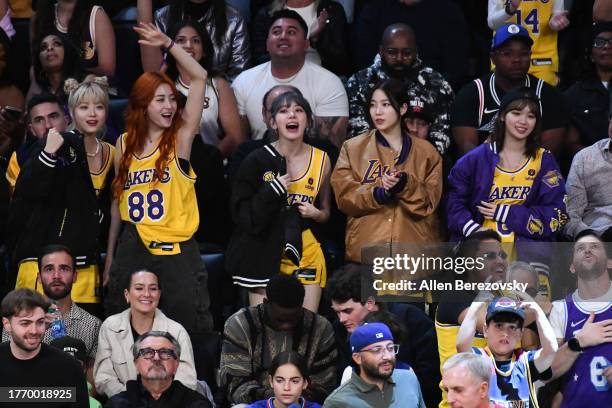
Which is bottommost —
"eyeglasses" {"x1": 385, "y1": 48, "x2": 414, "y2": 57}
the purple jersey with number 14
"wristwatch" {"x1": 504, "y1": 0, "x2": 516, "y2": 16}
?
the purple jersey with number 14

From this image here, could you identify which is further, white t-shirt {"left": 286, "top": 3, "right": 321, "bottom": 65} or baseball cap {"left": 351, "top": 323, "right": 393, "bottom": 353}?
white t-shirt {"left": 286, "top": 3, "right": 321, "bottom": 65}

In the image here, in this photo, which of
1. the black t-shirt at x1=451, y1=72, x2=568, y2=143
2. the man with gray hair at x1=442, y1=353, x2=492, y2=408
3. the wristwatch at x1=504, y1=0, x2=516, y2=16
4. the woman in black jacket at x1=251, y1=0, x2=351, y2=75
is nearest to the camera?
the man with gray hair at x1=442, y1=353, x2=492, y2=408

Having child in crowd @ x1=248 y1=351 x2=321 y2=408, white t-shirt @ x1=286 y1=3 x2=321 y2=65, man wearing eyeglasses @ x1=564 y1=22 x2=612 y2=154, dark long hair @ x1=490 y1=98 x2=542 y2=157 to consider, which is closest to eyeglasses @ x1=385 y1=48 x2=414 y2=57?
white t-shirt @ x1=286 y1=3 x2=321 y2=65

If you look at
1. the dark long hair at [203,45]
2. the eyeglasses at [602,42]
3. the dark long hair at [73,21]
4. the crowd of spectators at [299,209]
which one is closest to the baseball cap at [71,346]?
the crowd of spectators at [299,209]

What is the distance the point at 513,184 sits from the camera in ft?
32.9

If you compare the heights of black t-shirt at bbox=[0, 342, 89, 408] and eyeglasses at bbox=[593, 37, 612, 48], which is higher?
eyeglasses at bbox=[593, 37, 612, 48]

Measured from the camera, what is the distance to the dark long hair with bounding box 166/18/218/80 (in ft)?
35.9

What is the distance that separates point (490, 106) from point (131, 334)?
10.3ft

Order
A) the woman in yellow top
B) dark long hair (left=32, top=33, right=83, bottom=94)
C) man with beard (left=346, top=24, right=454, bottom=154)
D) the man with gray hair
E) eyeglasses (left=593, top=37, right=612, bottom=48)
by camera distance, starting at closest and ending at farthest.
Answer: the man with gray hair
the woman in yellow top
man with beard (left=346, top=24, right=454, bottom=154)
dark long hair (left=32, top=33, right=83, bottom=94)
eyeglasses (left=593, top=37, right=612, bottom=48)

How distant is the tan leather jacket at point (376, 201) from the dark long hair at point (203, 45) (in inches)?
54.5

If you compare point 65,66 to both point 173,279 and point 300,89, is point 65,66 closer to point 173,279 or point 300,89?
point 300,89

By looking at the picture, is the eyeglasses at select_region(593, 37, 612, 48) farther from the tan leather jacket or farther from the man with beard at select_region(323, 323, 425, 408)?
the man with beard at select_region(323, 323, 425, 408)

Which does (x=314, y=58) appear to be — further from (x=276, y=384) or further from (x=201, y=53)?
(x=276, y=384)

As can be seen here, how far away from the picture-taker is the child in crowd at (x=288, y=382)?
866cm
